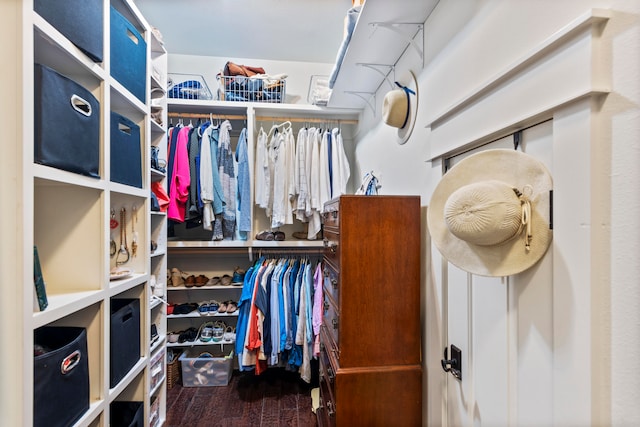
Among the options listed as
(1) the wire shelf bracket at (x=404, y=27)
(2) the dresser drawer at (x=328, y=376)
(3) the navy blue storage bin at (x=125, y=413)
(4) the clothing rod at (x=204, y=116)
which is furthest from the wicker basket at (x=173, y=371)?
(1) the wire shelf bracket at (x=404, y=27)

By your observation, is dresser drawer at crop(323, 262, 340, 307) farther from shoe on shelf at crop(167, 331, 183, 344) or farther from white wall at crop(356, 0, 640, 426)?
shoe on shelf at crop(167, 331, 183, 344)

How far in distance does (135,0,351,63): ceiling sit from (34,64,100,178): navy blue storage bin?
1397 millimetres

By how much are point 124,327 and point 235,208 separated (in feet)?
3.87

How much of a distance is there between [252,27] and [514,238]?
235 cm

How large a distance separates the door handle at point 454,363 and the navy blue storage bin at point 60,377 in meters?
1.30

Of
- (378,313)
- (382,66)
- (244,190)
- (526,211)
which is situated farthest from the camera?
(244,190)

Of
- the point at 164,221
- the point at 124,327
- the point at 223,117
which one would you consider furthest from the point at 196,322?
the point at 223,117

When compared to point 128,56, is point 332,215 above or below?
below

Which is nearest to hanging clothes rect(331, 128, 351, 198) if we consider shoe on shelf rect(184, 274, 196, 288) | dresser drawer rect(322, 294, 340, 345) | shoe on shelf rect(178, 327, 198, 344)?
dresser drawer rect(322, 294, 340, 345)

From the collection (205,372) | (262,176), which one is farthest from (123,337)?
(262,176)

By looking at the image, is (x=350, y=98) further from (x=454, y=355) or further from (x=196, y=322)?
(x=196, y=322)

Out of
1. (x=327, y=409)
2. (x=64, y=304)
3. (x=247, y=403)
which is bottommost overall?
(x=247, y=403)

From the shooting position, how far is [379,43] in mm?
1351

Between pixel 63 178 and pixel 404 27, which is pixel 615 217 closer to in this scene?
pixel 404 27
